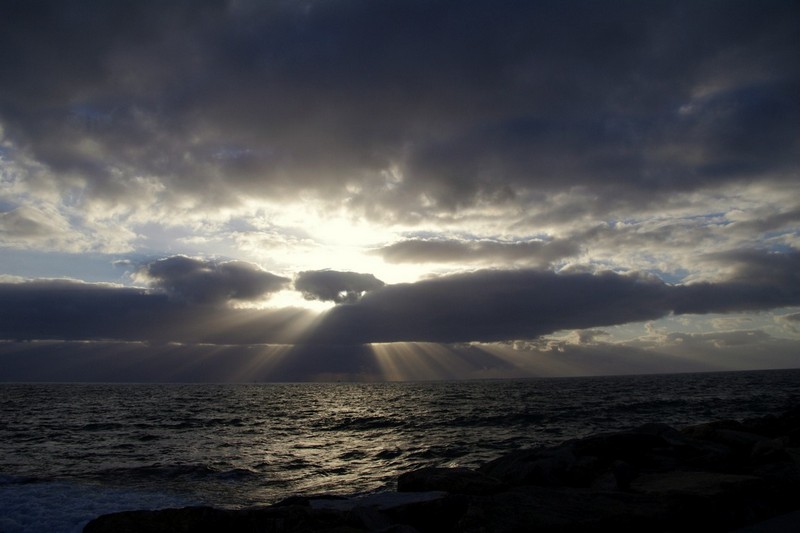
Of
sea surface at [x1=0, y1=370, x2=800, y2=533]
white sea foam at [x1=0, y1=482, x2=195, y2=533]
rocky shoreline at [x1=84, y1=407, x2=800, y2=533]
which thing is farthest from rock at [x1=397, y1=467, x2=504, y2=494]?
white sea foam at [x1=0, y1=482, x2=195, y2=533]

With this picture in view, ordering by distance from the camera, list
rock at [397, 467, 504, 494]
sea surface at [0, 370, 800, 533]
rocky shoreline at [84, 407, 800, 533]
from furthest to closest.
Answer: sea surface at [0, 370, 800, 533], rock at [397, 467, 504, 494], rocky shoreline at [84, 407, 800, 533]

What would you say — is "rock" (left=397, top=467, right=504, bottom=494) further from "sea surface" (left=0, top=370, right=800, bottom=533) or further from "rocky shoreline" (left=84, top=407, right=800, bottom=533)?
"sea surface" (left=0, top=370, right=800, bottom=533)

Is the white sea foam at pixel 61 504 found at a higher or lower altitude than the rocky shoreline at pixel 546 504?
lower

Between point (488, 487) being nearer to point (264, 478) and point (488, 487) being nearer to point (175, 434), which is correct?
point (264, 478)

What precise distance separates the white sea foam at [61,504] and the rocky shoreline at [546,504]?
3435mm

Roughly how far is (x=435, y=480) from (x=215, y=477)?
1136cm

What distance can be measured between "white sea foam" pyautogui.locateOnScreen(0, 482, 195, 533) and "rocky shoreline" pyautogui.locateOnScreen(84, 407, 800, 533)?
11.3 feet

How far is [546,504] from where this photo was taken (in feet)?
31.9

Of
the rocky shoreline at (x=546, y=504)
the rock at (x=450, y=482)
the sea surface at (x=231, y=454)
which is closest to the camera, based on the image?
the rocky shoreline at (x=546, y=504)

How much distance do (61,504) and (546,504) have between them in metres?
13.7

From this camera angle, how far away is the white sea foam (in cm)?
1238

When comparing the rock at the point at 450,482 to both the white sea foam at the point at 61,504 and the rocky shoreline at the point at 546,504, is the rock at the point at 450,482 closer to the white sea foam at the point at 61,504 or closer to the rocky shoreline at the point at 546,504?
the rocky shoreline at the point at 546,504

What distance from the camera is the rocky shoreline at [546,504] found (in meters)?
9.14

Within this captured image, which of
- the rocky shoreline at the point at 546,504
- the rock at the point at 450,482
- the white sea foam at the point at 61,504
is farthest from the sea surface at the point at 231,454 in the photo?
the rocky shoreline at the point at 546,504
